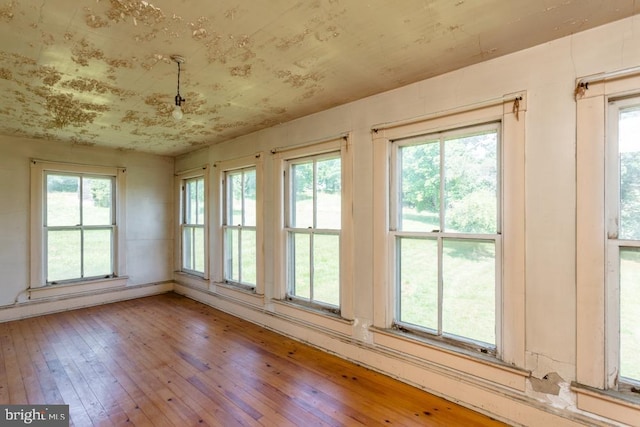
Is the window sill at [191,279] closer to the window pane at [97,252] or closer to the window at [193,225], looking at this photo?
the window at [193,225]

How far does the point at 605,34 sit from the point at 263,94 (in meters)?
2.38

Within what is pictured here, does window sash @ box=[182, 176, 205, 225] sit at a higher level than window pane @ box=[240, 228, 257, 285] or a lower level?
higher

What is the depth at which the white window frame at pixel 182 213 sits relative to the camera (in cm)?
491

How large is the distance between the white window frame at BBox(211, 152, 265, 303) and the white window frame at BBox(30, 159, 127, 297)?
173 centimetres

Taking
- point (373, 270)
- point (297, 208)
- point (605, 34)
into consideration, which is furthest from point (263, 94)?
point (605, 34)

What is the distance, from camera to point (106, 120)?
355cm

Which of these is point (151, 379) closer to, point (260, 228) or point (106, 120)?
point (260, 228)

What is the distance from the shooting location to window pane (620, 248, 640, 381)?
176cm

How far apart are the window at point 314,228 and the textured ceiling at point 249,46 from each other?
68 cm

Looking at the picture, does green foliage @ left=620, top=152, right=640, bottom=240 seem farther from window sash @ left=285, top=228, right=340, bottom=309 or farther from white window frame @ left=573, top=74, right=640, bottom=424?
window sash @ left=285, top=228, right=340, bottom=309

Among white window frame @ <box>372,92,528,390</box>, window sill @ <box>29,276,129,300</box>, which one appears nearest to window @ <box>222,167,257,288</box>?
window sill @ <box>29,276,129,300</box>

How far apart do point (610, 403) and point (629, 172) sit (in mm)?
1309

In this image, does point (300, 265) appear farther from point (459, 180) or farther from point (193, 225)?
point (193, 225)

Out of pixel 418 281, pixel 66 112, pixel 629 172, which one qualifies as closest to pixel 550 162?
pixel 629 172
